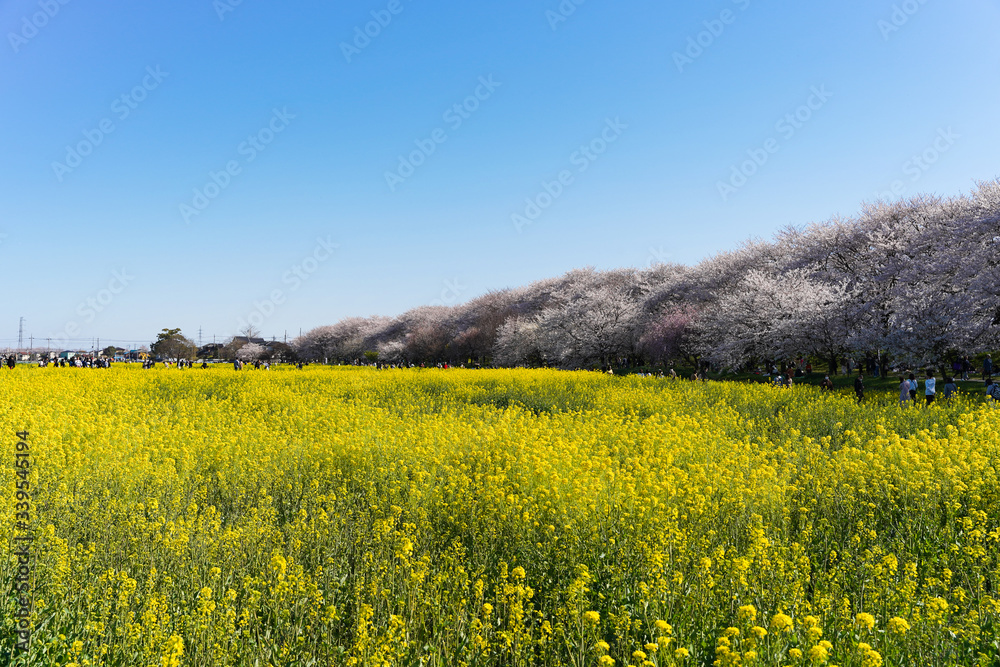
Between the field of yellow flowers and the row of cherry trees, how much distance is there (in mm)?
16589

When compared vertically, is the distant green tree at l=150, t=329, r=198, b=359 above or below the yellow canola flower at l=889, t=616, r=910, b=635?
above

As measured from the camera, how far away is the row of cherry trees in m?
24.3

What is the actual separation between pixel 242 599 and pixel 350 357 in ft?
334

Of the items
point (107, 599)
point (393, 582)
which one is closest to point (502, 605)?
point (393, 582)

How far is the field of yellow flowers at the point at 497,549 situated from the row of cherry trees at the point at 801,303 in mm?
16589

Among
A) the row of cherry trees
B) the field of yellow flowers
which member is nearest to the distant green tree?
the row of cherry trees

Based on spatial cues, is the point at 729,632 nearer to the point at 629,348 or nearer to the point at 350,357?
the point at 629,348

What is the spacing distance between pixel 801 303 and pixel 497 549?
1252 inches

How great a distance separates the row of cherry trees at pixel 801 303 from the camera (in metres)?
24.3

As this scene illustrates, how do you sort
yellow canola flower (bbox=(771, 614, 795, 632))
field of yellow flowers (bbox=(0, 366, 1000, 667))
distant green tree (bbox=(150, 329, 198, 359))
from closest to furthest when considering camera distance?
yellow canola flower (bbox=(771, 614, 795, 632)) < field of yellow flowers (bbox=(0, 366, 1000, 667)) < distant green tree (bbox=(150, 329, 198, 359))

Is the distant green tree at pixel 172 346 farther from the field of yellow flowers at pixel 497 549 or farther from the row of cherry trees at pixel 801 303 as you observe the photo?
the field of yellow flowers at pixel 497 549

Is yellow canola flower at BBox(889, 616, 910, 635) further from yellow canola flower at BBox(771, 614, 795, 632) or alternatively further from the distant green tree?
the distant green tree

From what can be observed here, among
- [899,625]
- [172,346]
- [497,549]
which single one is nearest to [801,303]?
[497,549]

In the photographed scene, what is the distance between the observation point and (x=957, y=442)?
9.54m
